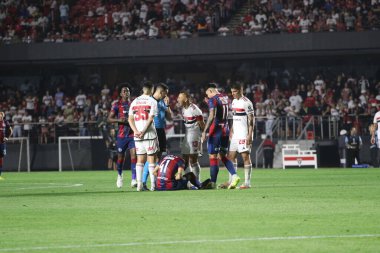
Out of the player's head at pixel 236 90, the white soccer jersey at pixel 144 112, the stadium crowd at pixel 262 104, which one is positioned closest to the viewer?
the white soccer jersey at pixel 144 112

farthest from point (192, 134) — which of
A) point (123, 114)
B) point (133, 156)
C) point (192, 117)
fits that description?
point (123, 114)

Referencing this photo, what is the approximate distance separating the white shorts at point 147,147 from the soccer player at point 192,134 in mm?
1196

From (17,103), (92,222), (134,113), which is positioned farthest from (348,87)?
(92,222)

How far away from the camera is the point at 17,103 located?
168 ft

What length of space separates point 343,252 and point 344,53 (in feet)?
141

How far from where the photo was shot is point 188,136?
2206 cm

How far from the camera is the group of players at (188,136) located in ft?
68.6

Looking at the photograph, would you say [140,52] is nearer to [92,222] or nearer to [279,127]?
[279,127]

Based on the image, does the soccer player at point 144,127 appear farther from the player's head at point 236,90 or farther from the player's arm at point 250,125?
the player's arm at point 250,125

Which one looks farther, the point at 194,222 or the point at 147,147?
the point at 147,147

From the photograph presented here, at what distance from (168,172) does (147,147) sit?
78cm

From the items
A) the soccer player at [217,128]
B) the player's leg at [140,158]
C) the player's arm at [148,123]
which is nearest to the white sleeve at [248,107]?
the soccer player at [217,128]

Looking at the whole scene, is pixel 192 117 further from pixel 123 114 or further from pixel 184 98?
pixel 123 114

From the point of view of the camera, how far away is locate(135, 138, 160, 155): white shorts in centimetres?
2086
